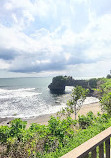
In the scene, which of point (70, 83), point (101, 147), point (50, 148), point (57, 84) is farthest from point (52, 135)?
point (70, 83)

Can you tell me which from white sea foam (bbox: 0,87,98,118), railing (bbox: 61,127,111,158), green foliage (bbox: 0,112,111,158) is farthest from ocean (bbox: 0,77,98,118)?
railing (bbox: 61,127,111,158)

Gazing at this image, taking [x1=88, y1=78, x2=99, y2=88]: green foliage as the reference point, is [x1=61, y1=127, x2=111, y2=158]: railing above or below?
above

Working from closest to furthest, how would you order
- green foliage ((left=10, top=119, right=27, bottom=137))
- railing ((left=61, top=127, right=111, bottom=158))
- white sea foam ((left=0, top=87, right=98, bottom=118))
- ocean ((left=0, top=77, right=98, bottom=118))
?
railing ((left=61, top=127, right=111, bottom=158)) < green foliage ((left=10, top=119, right=27, bottom=137)) < white sea foam ((left=0, top=87, right=98, bottom=118)) < ocean ((left=0, top=77, right=98, bottom=118))

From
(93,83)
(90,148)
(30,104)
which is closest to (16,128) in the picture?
(90,148)


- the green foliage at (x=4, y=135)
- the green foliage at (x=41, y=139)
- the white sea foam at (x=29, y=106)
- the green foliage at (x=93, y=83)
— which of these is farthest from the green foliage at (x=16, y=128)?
the green foliage at (x=93, y=83)

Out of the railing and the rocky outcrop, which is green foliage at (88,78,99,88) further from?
the railing

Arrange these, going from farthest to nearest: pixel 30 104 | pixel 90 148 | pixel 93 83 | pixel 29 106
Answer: pixel 93 83, pixel 30 104, pixel 29 106, pixel 90 148

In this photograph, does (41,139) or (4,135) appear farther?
(4,135)

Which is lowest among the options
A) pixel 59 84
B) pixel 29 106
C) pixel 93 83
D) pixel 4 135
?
pixel 29 106

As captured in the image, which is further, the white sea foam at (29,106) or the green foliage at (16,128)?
the white sea foam at (29,106)

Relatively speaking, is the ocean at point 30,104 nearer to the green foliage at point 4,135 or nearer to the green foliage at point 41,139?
the green foliage at point 4,135

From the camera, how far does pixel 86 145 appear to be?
1.48m

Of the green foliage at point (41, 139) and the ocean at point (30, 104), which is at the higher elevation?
the green foliage at point (41, 139)

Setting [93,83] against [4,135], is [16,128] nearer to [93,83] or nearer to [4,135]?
[4,135]
